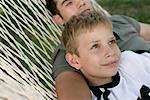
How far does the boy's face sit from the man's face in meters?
0.36

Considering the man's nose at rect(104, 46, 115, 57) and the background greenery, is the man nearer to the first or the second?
the man's nose at rect(104, 46, 115, 57)

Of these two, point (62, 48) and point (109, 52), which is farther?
point (62, 48)

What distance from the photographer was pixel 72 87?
1793mm

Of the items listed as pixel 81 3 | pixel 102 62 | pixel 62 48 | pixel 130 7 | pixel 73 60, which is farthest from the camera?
pixel 130 7

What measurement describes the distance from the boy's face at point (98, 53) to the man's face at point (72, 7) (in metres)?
0.36

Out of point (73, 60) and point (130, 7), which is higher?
point (73, 60)

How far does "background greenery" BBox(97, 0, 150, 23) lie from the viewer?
Result: 12.1ft

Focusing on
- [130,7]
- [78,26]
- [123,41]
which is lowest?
[130,7]

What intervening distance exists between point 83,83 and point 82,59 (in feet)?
0.30

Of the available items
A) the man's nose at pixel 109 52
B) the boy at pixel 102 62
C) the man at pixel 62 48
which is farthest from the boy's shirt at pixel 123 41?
the man's nose at pixel 109 52

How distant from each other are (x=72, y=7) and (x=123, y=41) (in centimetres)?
29

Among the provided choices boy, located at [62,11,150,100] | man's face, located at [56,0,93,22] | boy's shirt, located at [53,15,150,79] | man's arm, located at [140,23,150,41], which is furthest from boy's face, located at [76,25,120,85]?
man's arm, located at [140,23,150,41]

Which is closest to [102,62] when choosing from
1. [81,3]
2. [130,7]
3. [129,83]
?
[129,83]

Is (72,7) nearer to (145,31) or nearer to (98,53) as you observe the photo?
(145,31)
